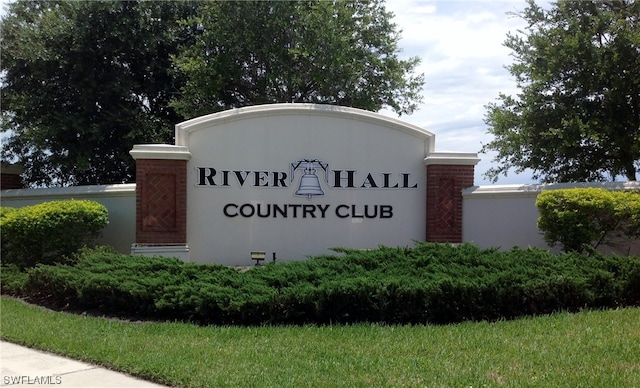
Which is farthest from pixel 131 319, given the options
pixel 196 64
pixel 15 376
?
pixel 196 64

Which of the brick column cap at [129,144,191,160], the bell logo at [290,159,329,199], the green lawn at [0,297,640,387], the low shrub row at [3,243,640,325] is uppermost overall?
the brick column cap at [129,144,191,160]

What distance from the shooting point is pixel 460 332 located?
Result: 6.95 m

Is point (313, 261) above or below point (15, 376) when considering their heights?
above

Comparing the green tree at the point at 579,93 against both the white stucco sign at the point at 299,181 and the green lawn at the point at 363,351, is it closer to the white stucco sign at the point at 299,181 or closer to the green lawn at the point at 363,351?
the white stucco sign at the point at 299,181

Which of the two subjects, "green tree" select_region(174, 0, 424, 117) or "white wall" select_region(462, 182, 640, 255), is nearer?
"white wall" select_region(462, 182, 640, 255)

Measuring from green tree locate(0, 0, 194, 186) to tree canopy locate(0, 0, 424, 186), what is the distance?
3 cm

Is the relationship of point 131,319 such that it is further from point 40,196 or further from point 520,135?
point 520,135

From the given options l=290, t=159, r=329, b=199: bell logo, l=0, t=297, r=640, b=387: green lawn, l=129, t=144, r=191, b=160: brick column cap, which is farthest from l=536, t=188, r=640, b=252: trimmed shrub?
l=129, t=144, r=191, b=160: brick column cap

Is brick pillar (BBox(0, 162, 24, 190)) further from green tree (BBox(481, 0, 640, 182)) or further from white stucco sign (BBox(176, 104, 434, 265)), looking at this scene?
green tree (BBox(481, 0, 640, 182))

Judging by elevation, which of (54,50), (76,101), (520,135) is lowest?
(520,135)

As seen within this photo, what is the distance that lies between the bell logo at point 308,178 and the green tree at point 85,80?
22.6 ft

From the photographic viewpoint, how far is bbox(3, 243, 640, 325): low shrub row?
24.6ft

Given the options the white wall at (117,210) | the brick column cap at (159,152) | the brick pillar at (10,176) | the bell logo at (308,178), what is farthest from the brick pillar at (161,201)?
the brick pillar at (10,176)

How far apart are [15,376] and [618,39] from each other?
13054mm
